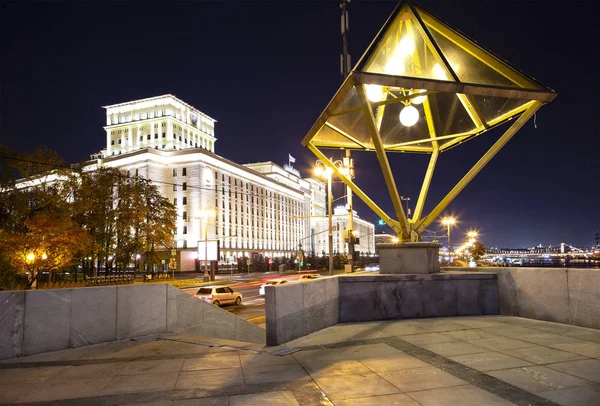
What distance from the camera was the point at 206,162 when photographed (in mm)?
97562

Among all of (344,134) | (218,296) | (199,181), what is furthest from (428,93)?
(199,181)

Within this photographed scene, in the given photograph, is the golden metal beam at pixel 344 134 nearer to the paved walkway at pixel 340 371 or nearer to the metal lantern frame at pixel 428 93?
the metal lantern frame at pixel 428 93

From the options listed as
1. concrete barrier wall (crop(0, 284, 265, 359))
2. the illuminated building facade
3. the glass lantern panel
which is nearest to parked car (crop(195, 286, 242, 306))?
concrete barrier wall (crop(0, 284, 265, 359))

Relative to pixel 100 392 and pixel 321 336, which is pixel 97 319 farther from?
pixel 321 336

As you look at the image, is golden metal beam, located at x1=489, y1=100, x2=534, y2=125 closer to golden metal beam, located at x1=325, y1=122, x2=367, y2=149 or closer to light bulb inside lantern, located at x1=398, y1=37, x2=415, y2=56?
light bulb inside lantern, located at x1=398, y1=37, x2=415, y2=56

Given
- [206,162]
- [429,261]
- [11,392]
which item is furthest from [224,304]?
[206,162]

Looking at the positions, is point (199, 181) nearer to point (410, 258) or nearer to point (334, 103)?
point (410, 258)

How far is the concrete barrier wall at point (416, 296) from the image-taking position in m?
10.4

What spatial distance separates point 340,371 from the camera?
20.2ft

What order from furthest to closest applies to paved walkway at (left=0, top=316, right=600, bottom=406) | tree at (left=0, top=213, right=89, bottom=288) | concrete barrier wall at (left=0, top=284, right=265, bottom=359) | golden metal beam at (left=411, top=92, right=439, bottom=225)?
tree at (left=0, top=213, right=89, bottom=288), golden metal beam at (left=411, top=92, right=439, bottom=225), concrete barrier wall at (left=0, top=284, right=265, bottom=359), paved walkway at (left=0, top=316, right=600, bottom=406)

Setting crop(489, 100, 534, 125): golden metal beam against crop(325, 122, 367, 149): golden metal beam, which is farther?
crop(325, 122, 367, 149): golden metal beam

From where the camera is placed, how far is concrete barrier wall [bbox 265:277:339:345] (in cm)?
796

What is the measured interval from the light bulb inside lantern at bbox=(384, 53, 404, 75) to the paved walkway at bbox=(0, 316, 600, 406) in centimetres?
632

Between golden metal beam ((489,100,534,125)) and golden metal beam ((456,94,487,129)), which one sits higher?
golden metal beam ((456,94,487,129))
